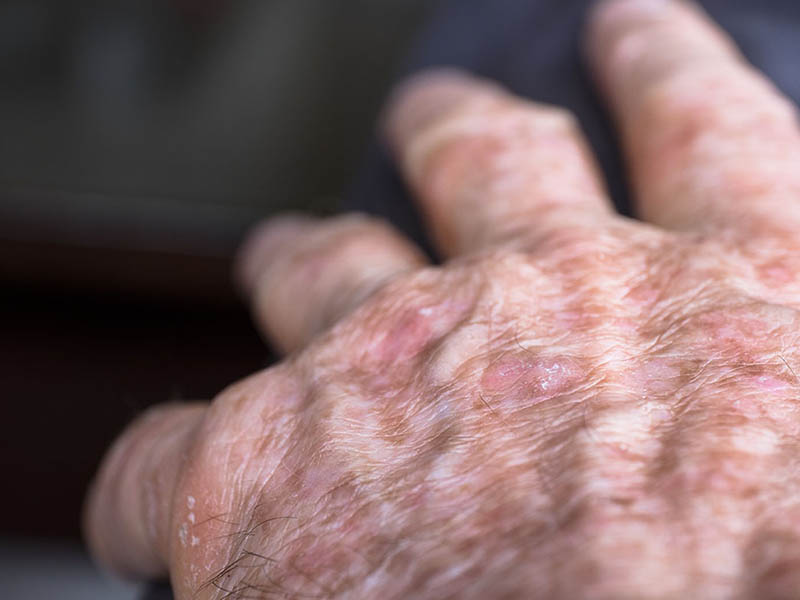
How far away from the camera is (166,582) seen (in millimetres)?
601

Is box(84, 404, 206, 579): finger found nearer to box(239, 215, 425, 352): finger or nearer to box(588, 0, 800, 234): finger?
box(239, 215, 425, 352): finger

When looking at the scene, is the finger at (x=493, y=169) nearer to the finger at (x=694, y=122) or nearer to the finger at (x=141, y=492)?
the finger at (x=694, y=122)

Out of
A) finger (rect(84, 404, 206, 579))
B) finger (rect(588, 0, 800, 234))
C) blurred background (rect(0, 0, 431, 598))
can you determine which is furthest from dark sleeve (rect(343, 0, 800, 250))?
blurred background (rect(0, 0, 431, 598))

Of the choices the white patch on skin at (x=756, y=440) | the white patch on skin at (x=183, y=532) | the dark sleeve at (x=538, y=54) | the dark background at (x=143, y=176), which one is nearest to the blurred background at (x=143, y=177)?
the dark background at (x=143, y=176)

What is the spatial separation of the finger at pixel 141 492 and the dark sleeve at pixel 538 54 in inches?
9.4

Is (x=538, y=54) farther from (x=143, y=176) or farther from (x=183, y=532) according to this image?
(x=143, y=176)

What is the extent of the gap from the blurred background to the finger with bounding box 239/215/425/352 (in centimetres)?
60

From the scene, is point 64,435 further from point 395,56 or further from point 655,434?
point 655,434

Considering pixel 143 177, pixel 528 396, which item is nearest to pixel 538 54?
pixel 528 396

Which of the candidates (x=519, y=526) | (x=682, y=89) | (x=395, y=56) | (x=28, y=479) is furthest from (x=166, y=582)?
(x=395, y=56)

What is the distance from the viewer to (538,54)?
77 centimetres

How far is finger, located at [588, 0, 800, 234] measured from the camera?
0.52m

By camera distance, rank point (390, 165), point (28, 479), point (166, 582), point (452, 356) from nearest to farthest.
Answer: point (452, 356), point (166, 582), point (390, 165), point (28, 479)

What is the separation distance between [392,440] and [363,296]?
0.13 meters
